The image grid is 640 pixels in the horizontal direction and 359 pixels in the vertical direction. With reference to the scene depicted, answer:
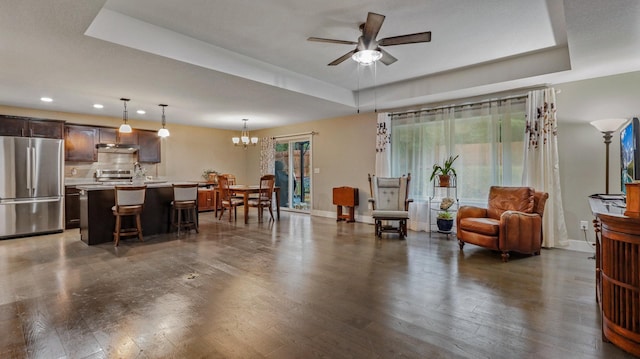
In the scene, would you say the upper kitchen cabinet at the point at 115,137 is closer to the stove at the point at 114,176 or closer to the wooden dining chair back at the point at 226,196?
the stove at the point at 114,176

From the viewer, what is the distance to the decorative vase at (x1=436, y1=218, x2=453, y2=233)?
5105mm

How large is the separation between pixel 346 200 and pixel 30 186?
19.4 ft

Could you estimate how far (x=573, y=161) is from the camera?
169 inches

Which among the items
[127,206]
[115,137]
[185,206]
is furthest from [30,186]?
[185,206]

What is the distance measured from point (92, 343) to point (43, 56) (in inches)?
125

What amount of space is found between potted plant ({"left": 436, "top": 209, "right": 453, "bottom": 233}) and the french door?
3602 mm

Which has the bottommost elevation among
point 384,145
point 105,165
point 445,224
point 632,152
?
point 445,224

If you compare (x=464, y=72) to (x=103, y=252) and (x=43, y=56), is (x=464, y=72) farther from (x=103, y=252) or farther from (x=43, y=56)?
(x=103, y=252)

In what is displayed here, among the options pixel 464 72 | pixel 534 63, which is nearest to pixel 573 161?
pixel 534 63

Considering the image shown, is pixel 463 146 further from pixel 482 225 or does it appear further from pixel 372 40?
pixel 372 40

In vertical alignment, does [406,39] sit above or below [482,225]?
above

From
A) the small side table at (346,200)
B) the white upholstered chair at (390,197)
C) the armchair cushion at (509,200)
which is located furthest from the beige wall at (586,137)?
the small side table at (346,200)

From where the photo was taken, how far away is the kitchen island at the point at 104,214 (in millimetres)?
4613

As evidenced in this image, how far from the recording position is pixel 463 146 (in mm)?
5184
